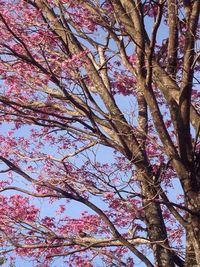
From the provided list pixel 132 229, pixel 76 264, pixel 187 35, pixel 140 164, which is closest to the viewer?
pixel 187 35

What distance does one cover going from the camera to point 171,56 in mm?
6242

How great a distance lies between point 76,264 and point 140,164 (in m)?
3.25

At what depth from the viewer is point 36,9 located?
22.1 feet

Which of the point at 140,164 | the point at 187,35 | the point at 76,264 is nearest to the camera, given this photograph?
the point at 187,35

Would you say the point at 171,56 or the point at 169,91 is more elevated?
the point at 171,56

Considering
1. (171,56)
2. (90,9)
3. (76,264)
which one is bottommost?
(76,264)

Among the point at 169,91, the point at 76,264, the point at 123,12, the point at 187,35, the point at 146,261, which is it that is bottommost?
the point at 146,261

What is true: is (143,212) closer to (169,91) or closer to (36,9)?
(169,91)

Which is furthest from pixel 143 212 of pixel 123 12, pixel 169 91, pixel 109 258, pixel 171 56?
pixel 123 12

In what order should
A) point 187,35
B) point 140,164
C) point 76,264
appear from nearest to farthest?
point 187,35, point 140,164, point 76,264

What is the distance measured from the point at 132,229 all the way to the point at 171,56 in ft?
8.19

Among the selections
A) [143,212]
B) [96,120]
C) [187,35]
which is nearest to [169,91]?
[187,35]

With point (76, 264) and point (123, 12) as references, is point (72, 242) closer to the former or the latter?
point (76, 264)

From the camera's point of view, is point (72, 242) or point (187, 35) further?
point (72, 242)
